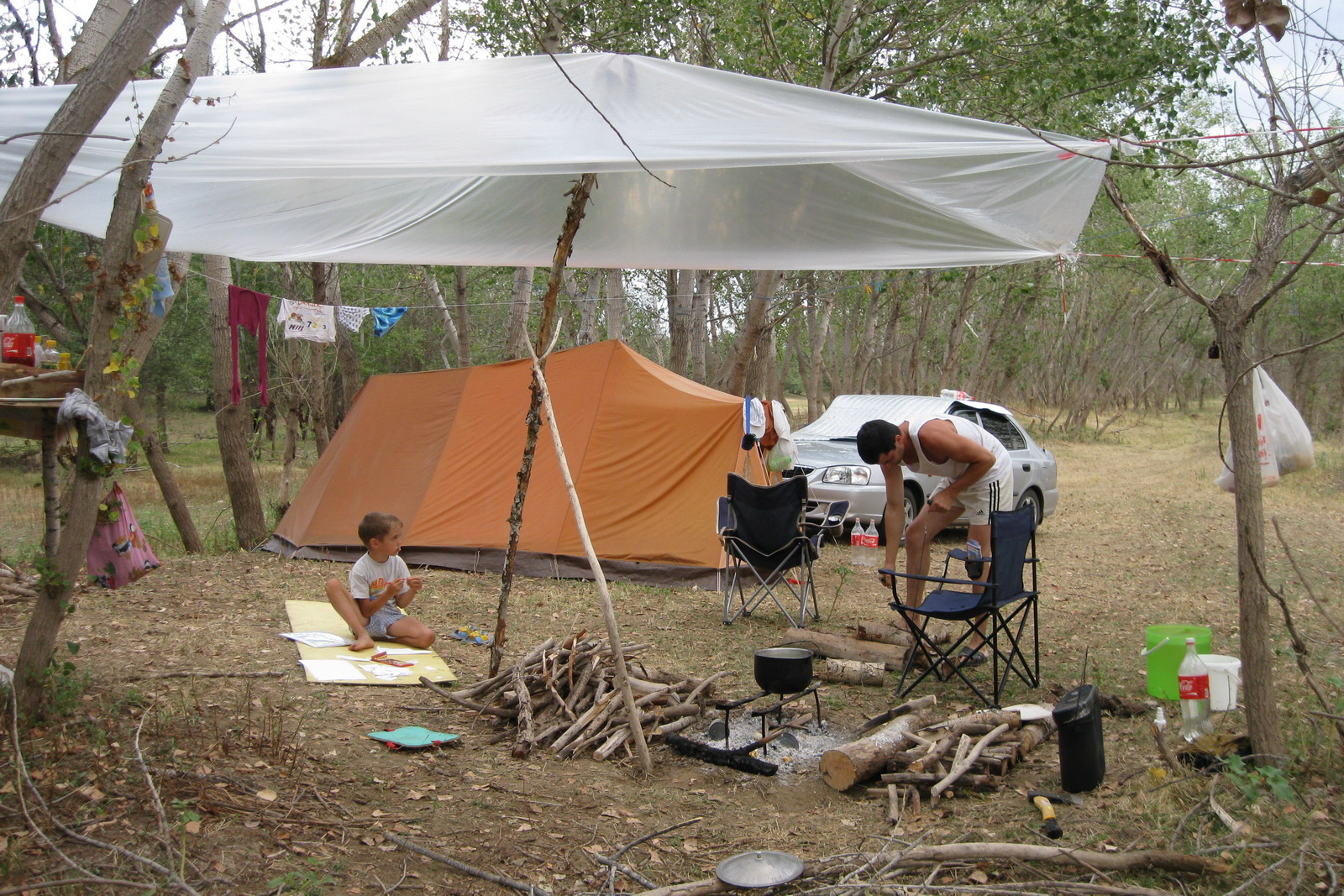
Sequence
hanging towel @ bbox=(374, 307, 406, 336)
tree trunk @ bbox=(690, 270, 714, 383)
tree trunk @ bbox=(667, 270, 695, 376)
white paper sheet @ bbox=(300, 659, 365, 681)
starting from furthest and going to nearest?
tree trunk @ bbox=(690, 270, 714, 383), tree trunk @ bbox=(667, 270, 695, 376), hanging towel @ bbox=(374, 307, 406, 336), white paper sheet @ bbox=(300, 659, 365, 681)

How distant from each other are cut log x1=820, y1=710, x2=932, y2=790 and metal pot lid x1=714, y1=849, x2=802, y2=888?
29.6 inches

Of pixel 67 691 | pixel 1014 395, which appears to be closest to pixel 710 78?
pixel 67 691

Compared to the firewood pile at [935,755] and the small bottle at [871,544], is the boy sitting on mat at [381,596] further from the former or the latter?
the small bottle at [871,544]

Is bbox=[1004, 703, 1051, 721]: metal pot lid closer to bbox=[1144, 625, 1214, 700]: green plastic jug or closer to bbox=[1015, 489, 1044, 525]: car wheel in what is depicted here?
bbox=[1144, 625, 1214, 700]: green plastic jug

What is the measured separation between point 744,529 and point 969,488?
159 centimetres

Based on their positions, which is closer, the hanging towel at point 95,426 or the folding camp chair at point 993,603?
the hanging towel at point 95,426

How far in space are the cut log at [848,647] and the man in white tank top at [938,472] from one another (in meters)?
0.29

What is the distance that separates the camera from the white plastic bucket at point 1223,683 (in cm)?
404

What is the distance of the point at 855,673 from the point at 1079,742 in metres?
1.75

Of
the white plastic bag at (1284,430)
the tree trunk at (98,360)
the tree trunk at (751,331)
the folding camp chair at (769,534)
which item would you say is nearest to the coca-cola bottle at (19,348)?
the tree trunk at (98,360)

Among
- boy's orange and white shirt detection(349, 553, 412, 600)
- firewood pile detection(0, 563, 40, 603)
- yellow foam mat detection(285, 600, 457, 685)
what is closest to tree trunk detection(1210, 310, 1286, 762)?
yellow foam mat detection(285, 600, 457, 685)

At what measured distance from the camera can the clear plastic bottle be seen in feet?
12.3

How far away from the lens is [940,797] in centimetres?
356

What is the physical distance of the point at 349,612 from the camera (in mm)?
5441
